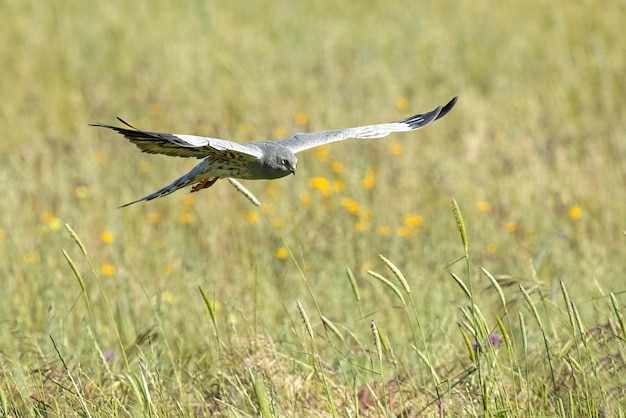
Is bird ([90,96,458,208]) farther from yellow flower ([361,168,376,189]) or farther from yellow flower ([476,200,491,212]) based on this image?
yellow flower ([361,168,376,189])

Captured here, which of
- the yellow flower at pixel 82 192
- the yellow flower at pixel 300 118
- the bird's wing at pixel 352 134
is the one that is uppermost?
the yellow flower at pixel 300 118

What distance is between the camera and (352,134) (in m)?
3.11

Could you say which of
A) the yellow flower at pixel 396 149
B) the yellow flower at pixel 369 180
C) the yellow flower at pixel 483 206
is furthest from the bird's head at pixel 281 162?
the yellow flower at pixel 396 149

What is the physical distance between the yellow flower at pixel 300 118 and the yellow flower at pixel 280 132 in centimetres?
12

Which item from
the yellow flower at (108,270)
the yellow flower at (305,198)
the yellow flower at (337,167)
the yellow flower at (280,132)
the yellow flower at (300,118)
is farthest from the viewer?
the yellow flower at (300,118)

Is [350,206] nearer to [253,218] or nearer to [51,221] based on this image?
[253,218]

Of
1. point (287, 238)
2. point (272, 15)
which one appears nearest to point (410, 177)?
point (287, 238)

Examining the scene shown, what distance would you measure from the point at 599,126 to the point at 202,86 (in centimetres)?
293

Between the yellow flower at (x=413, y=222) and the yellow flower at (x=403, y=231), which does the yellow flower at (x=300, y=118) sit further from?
the yellow flower at (x=403, y=231)

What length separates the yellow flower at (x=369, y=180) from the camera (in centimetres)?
590

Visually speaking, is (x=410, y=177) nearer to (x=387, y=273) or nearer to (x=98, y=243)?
(x=387, y=273)

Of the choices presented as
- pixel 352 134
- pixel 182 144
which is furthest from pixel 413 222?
pixel 182 144

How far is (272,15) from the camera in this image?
29.3 feet

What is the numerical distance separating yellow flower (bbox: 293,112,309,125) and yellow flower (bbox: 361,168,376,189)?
104 cm
